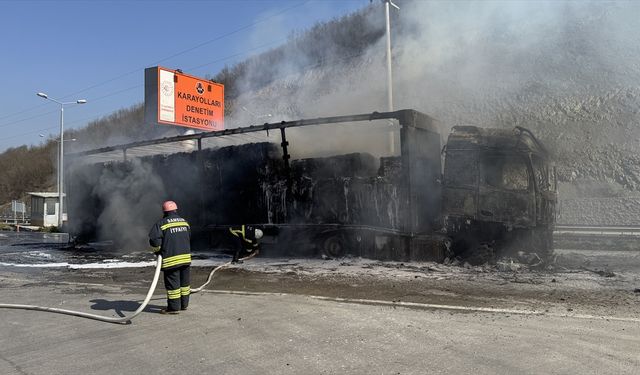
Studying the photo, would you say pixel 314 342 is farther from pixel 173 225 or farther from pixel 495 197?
pixel 495 197

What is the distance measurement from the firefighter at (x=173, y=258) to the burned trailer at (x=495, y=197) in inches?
196

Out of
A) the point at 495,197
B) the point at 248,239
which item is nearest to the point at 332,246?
the point at 248,239

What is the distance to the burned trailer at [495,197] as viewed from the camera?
324 inches

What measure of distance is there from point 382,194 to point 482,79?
33.7m

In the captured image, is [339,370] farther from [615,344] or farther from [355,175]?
[355,175]

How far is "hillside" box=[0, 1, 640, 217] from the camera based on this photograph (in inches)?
764

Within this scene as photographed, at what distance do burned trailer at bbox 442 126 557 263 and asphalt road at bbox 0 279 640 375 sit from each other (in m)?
3.54

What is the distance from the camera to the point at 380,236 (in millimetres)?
9086

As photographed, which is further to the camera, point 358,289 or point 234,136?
point 234,136

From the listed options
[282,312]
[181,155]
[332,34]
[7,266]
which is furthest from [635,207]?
[7,266]

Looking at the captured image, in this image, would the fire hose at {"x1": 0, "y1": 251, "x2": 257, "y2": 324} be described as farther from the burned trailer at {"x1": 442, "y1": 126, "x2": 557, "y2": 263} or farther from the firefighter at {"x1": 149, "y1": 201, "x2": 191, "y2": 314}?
the burned trailer at {"x1": 442, "y1": 126, "x2": 557, "y2": 263}

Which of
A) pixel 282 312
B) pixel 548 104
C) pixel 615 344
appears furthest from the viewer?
pixel 548 104

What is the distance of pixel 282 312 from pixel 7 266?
8.15 meters

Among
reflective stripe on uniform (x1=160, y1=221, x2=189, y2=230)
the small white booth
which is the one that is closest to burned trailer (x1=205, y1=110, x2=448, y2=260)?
reflective stripe on uniform (x1=160, y1=221, x2=189, y2=230)
